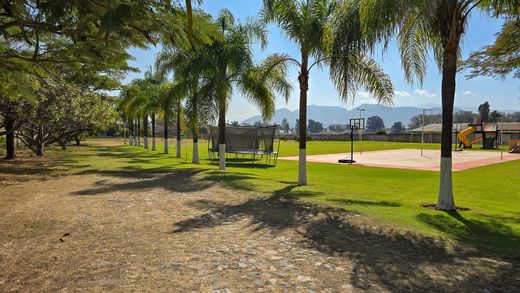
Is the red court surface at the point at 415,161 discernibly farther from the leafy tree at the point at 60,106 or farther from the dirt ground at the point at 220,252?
the dirt ground at the point at 220,252

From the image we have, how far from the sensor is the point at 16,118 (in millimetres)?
18625

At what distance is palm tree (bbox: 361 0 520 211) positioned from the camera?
6996mm

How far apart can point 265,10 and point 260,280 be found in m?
10.7

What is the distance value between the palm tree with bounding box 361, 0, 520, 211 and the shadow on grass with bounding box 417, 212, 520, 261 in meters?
1.02

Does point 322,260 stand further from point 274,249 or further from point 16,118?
point 16,118

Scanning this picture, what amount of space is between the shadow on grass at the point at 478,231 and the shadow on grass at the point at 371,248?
0.50 meters

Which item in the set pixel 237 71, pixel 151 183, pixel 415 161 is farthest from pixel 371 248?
pixel 415 161

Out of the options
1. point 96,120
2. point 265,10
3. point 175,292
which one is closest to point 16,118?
point 96,120

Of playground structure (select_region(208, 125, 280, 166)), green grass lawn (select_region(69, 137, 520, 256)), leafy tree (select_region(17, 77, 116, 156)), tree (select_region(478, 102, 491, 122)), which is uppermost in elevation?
tree (select_region(478, 102, 491, 122))

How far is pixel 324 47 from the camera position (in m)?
10.5

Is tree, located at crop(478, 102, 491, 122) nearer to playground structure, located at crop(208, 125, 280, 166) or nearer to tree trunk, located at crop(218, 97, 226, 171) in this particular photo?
playground structure, located at crop(208, 125, 280, 166)

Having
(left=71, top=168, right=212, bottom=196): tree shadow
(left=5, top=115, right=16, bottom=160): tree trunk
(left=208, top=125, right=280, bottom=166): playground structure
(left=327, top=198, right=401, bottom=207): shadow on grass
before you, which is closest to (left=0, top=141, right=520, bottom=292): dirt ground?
(left=327, top=198, right=401, bottom=207): shadow on grass

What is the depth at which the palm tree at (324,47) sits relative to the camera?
373 inches

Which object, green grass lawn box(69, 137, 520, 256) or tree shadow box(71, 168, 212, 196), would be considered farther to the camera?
tree shadow box(71, 168, 212, 196)
